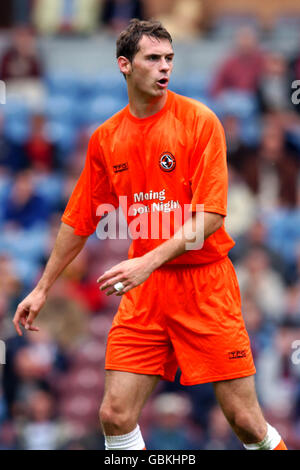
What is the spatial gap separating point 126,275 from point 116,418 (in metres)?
0.94

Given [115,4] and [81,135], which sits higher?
[115,4]

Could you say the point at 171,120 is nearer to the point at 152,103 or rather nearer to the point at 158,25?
the point at 152,103

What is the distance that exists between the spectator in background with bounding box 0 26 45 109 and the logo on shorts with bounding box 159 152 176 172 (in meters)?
7.89

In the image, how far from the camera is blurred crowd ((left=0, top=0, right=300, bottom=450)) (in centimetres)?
889

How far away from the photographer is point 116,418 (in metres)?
5.23

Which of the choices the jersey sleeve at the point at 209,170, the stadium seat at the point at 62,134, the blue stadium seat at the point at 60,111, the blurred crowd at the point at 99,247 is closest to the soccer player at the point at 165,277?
the jersey sleeve at the point at 209,170

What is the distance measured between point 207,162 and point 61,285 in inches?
199

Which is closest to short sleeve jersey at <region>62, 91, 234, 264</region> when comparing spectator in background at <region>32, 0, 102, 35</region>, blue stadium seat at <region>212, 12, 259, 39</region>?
blue stadium seat at <region>212, 12, 259, 39</region>

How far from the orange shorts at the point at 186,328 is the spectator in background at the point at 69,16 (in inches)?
377

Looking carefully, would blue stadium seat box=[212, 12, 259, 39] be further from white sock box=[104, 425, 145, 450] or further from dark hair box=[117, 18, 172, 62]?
white sock box=[104, 425, 145, 450]

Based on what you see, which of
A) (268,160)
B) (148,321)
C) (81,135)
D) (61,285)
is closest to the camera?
(148,321)

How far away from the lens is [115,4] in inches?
560

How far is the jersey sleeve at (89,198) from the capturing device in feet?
18.2
